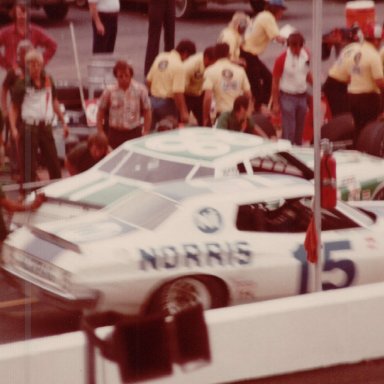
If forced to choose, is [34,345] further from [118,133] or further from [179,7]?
[179,7]

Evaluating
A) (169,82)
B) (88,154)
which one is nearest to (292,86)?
(169,82)

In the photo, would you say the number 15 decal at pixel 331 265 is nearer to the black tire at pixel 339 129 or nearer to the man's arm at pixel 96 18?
the black tire at pixel 339 129

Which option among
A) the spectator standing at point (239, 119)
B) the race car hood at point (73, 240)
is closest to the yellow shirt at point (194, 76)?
the spectator standing at point (239, 119)

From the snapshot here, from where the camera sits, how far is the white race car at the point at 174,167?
11.3 meters

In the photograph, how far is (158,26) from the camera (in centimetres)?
1556

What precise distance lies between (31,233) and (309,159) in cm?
353

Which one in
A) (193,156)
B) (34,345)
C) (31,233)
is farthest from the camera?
(193,156)

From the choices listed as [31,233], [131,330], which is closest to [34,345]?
[131,330]

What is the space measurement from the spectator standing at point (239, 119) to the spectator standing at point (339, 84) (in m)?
2.96

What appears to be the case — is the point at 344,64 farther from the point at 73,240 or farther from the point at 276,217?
the point at 73,240

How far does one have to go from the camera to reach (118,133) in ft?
44.6

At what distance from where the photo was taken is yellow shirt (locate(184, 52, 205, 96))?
48.4 feet

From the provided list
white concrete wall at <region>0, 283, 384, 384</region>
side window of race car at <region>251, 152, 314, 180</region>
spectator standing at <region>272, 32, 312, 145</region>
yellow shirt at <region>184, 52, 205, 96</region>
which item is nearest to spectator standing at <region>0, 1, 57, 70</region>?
yellow shirt at <region>184, 52, 205, 96</region>

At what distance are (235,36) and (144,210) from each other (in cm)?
628
